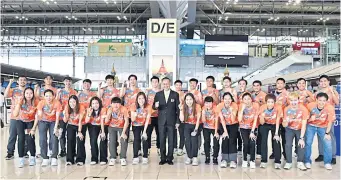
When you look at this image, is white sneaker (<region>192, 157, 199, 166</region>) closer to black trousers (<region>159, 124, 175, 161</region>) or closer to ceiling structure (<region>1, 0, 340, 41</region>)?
black trousers (<region>159, 124, 175, 161</region>)

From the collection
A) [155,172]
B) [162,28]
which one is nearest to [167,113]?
[155,172]

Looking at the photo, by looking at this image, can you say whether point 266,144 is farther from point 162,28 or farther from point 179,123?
point 162,28

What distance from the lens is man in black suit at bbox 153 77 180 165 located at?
579 cm

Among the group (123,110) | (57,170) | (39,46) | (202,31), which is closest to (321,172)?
(123,110)

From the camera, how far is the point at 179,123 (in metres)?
6.00

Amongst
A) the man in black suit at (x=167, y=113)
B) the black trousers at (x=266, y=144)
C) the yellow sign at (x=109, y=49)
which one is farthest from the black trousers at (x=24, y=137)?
the yellow sign at (x=109, y=49)

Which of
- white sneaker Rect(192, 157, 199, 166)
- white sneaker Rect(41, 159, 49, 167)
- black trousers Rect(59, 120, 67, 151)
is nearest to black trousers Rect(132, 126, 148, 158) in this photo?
white sneaker Rect(192, 157, 199, 166)

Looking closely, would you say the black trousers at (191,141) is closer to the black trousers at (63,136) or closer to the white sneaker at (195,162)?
the white sneaker at (195,162)

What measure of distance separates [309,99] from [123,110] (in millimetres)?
3023

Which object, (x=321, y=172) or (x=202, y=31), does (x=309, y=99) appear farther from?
(x=202, y=31)

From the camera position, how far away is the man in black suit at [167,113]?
579cm

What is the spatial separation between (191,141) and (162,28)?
220 inches

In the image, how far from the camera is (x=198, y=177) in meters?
4.90

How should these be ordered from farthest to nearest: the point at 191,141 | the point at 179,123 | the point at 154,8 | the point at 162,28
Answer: the point at 154,8
the point at 162,28
the point at 179,123
the point at 191,141
